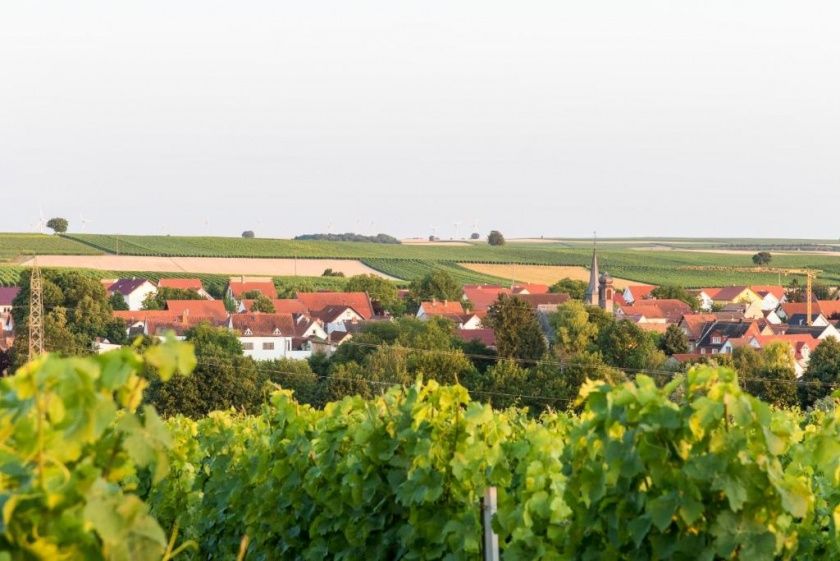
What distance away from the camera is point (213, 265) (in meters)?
132

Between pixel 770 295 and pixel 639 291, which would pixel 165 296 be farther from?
pixel 770 295

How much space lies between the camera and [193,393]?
53.2 m

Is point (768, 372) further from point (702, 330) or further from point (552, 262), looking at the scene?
point (552, 262)

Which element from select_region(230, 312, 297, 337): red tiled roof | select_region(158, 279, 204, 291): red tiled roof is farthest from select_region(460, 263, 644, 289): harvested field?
select_region(230, 312, 297, 337): red tiled roof

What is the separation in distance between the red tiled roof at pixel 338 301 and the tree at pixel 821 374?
42.7 metres

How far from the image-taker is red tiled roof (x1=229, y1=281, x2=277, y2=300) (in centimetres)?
11238

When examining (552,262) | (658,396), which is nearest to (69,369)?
(658,396)

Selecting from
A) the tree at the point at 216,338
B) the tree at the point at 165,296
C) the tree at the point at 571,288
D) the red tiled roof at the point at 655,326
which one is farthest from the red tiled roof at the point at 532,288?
the tree at the point at 216,338

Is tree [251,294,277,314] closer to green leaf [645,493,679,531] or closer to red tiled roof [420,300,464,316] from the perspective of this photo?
red tiled roof [420,300,464,316]

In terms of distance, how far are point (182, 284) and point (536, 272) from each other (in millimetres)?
39643

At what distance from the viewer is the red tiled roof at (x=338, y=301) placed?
10662 centimetres

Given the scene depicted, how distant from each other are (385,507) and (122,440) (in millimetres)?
4860

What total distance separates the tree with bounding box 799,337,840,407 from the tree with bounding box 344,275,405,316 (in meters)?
47.4

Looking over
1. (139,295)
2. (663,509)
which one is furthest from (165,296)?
(663,509)
